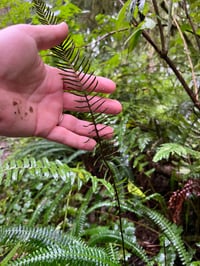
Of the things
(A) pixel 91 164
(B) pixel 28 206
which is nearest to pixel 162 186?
→ (A) pixel 91 164

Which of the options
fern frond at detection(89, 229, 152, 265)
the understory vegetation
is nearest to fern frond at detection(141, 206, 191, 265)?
the understory vegetation

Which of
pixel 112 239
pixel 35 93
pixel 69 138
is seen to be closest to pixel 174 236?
pixel 112 239

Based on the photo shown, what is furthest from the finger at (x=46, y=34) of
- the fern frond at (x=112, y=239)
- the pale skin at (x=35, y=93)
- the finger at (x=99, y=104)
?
the fern frond at (x=112, y=239)

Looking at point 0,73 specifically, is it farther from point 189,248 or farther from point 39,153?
point 39,153

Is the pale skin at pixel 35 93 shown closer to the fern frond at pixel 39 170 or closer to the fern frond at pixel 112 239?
the fern frond at pixel 39 170

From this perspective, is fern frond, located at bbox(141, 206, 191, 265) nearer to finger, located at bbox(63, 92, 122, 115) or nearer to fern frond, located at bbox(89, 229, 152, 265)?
fern frond, located at bbox(89, 229, 152, 265)
